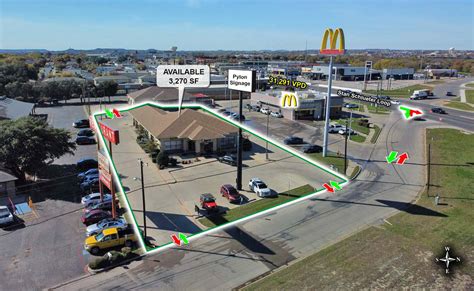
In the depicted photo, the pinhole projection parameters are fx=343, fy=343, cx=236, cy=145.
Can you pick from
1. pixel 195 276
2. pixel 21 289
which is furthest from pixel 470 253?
pixel 21 289

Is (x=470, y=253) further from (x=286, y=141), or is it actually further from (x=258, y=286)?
(x=286, y=141)

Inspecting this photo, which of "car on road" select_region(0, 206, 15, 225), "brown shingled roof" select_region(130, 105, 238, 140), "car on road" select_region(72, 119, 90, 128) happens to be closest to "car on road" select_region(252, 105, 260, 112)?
"brown shingled roof" select_region(130, 105, 238, 140)

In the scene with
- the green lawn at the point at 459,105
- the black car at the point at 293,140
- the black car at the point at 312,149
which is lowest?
the black car at the point at 312,149

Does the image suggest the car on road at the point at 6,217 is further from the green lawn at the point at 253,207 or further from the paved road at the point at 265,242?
the green lawn at the point at 253,207

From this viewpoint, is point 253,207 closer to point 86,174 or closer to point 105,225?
point 105,225

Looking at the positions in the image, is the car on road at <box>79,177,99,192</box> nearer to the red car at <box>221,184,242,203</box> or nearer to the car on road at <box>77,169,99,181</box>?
the car on road at <box>77,169,99,181</box>

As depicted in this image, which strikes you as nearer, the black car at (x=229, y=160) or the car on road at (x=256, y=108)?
the black car at (x=229, y=160)

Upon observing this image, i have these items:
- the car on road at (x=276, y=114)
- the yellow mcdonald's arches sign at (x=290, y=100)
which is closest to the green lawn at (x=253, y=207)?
the yellow mcdonald's arches sign at (x=290, y=100)
